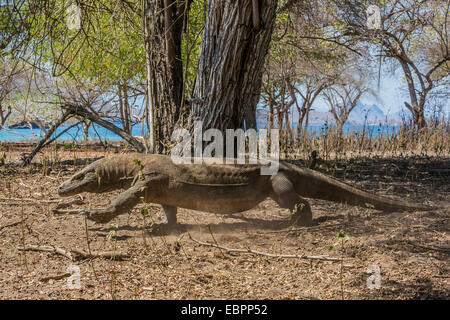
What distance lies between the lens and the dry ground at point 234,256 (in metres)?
2.42

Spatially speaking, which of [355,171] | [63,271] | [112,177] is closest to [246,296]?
[63,271]

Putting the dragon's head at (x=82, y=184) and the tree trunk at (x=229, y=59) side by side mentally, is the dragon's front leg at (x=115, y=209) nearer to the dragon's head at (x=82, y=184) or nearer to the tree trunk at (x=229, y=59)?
the dragon's head at (x=82, y=184)

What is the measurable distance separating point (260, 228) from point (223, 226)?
34 centimetres

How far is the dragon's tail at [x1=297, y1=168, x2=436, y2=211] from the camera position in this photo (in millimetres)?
3992

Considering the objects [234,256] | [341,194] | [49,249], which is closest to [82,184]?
[49,249]

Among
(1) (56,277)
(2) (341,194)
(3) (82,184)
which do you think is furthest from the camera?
(2) (341,194)

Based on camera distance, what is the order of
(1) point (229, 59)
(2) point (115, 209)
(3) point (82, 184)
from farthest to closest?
1. (1) point (229, 59)
2. (3) point (82, 184)
3. (2) point (115, 209)

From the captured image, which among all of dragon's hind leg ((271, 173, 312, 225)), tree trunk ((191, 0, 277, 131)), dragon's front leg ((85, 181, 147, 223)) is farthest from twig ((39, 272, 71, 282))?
tree trunk ((191, 0, 277, 131))

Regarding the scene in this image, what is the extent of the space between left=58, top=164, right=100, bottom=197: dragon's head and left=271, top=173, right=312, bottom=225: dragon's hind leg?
1.57 meters

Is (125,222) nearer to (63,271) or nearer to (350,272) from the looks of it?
(63,271)

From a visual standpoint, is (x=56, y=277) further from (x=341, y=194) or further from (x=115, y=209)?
(x=341, y=194)

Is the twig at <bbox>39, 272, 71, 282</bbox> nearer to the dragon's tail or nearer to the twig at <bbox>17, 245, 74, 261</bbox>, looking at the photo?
the twig at <bbox>17, 245, 74, 261</bbox>

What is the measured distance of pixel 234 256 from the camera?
3080 mm

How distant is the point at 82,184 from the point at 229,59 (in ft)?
5.90
